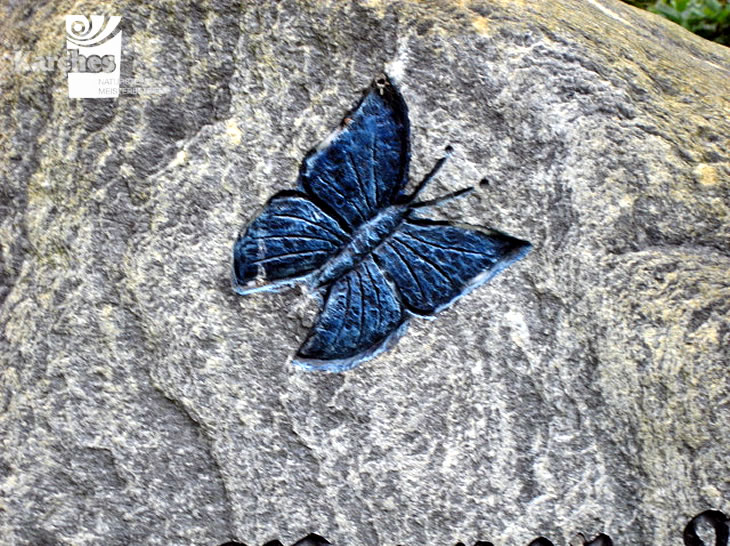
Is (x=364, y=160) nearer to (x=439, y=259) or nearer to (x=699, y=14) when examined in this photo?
(x=439, y=259)

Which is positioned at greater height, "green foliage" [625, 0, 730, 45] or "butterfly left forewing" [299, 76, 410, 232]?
"green foliage" [625, 0, 730, 45]

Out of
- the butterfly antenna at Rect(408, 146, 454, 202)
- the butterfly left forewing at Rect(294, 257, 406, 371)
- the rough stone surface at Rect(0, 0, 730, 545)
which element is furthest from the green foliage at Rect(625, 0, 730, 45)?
the butterfly left forewing at Rect(294, 257, 406, 371)

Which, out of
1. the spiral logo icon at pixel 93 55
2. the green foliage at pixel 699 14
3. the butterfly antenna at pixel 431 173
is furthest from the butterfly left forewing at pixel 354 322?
the green foliage at pixel 699 14

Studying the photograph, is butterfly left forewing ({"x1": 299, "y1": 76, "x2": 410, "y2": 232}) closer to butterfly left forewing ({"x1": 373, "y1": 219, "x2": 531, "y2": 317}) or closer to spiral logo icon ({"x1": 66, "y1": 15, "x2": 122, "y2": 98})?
butterfly left forewing ({"x1": 373, "y1": 219, "x2": 531, "y2": 317})

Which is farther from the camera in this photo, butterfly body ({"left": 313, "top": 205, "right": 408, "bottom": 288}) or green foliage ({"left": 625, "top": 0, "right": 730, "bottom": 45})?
green foliage ({"left": 625, "top": 0, "right": 730, "bottom": 45})

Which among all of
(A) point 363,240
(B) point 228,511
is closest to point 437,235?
(A) point 363,240

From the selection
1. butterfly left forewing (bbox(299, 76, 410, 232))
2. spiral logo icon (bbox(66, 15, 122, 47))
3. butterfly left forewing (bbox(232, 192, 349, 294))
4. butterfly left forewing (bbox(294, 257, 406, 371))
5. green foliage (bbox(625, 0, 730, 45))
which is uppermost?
green foliage (bbox(625, 0, 730, 45))


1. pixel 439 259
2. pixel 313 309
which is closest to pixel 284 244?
pixel 313 309

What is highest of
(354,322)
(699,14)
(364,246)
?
(699,14)
